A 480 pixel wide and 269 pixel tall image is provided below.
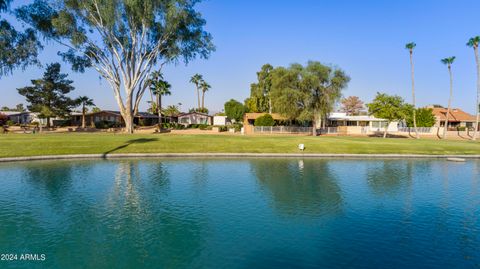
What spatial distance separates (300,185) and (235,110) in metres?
67.2

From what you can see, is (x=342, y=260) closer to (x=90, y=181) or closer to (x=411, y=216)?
(x=411, y=216)

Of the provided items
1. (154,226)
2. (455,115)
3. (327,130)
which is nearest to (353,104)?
(455,115)

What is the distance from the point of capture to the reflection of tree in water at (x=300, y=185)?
12727 millimetres

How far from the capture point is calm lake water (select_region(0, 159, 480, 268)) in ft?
26.2

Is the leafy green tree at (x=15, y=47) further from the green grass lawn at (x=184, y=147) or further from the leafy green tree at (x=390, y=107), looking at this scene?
the leafy green tree at (x=390, y=107)

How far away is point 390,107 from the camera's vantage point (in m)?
48.8

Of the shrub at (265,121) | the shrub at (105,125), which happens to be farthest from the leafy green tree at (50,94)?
the shrub at (265,121)

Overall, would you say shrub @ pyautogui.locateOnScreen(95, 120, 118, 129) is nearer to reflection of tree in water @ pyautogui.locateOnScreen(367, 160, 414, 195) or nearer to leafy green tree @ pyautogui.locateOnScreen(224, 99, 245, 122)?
leafy green tree @ pyautogui.locateOnScreen(224, 99, 245, 122)

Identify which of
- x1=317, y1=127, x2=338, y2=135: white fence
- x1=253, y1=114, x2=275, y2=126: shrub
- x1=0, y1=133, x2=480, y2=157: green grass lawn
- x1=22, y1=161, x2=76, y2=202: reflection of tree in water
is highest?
x1=253, y1=114, x2=275, y2=126: shrub

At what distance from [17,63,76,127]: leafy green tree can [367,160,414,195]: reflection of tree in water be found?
54920 millimetres

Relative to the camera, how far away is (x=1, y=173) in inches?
753

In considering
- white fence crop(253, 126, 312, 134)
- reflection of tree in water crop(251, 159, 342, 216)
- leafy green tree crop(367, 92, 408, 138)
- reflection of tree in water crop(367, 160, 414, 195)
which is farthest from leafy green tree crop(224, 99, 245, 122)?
reflection of tree in water crop(367, 160, 414, 195)

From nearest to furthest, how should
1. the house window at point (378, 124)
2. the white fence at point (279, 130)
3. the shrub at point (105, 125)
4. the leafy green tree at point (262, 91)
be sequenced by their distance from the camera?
the white fence at point (279, 130)
the shrub at point (105, 125)
the house window at point (378, 124)
the leafy green tree at point (262, 91)

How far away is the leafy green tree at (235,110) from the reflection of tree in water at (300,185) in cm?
5739
